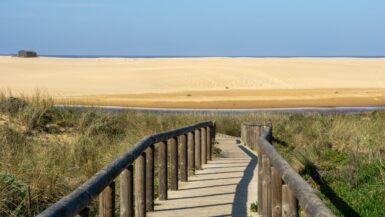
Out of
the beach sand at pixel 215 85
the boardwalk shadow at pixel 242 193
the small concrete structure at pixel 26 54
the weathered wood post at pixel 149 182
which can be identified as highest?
the small concrete structure at pixel 26 54

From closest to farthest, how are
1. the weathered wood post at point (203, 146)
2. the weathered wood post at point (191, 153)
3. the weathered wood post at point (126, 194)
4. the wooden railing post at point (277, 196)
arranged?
1. the wooden railing post at point (277, 196)
2. the weathered wood post at point (126, 194)
3. the weathered wood post at point (191, 153)
4. the weathered wood post at point (203, 146)

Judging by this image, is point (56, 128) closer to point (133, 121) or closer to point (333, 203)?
point (133, 121)

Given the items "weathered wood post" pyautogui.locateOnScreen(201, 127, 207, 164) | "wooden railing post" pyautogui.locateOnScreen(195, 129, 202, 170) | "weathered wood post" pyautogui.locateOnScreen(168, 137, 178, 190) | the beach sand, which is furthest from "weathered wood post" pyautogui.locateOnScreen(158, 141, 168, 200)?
the beach sand

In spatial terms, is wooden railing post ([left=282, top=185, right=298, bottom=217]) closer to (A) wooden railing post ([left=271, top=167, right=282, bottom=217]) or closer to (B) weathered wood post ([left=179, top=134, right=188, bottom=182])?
(A) wooden railing post ([left=271, top=167, right=282, bottom=217])

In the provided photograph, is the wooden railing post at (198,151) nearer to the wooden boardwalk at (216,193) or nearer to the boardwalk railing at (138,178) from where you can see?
the boardwalk railing at (138,178)

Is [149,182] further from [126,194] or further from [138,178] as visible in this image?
[126,194]

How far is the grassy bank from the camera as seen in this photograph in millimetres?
9398

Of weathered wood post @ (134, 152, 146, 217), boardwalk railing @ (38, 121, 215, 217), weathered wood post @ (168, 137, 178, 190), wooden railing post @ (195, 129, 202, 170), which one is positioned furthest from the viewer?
wooden railing post @ (195, 129, 202, 170)

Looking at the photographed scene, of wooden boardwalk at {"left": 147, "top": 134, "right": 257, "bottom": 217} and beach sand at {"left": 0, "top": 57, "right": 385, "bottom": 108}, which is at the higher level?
beach sand at {"left": 0, "top": 57, "right": 385, "bottom": 108}

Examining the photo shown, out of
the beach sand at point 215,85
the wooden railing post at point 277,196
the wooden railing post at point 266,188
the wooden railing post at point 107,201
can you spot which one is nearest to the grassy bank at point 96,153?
the wooden railing post at point 266,188

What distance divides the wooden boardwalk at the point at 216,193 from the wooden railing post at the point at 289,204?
2804 mm

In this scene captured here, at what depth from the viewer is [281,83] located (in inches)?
3103

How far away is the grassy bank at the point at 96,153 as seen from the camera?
9.40m

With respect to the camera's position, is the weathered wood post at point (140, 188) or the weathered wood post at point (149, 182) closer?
the weathered wood post at point (140, 188)
